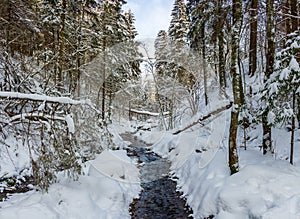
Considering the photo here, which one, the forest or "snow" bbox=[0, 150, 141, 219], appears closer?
"snow" bbox=[0, 150, 141, 219]

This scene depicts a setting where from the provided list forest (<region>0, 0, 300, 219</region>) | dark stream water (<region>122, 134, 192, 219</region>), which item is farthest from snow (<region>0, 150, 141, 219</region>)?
dark stream water (<region>122, 134, 192, 219</region>)

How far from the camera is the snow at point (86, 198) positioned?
4730mm

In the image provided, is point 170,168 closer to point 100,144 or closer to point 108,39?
point 100,144

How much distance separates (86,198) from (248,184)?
12.1 ft

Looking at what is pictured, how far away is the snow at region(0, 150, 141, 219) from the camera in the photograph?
186 inches

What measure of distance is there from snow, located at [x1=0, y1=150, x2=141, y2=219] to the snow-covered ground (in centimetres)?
194

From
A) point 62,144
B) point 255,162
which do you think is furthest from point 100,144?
point 255,162

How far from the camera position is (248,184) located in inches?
208

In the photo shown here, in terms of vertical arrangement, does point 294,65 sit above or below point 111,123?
above

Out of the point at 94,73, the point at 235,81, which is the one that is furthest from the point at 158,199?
the point at 94,73

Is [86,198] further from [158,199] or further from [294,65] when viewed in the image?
[294,65]

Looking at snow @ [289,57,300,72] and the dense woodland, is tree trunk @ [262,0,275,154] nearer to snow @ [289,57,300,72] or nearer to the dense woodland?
the dense woodland

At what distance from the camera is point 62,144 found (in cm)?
525

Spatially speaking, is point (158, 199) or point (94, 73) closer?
point (158, 199)
